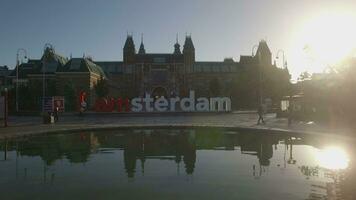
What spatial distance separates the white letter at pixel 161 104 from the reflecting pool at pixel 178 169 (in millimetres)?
38682

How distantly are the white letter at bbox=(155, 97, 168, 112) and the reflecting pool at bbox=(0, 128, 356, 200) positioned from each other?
1523 inches

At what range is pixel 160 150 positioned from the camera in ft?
59.6

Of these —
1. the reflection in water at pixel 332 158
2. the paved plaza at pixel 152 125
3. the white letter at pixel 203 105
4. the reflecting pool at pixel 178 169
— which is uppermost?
the white letter at pixel 203 105

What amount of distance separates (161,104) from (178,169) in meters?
48.5

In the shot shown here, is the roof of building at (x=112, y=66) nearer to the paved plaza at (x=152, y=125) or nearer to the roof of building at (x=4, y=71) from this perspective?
the roof of building at (x=4, y=71)

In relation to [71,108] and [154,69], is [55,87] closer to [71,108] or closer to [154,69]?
[71,108]

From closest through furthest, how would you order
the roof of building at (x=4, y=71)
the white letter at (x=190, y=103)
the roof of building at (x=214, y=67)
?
the white letter at (x=190, y=103) → the roof of building at (x=4, y=71) → the roof of building at (x=214, y=67)

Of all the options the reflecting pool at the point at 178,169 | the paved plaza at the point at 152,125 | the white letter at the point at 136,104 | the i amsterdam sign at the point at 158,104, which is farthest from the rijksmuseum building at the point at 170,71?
the reflecting pool at the point at 178,169

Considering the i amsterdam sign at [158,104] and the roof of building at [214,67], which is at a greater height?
the roof of building at [214,67]

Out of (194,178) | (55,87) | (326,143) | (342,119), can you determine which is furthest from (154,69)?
(194,178)

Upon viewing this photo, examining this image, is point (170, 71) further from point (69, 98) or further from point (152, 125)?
point (152, 125)

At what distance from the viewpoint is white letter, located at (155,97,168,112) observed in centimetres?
6088

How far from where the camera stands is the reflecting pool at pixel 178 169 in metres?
Result: 10.2

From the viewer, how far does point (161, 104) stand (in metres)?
61.8
